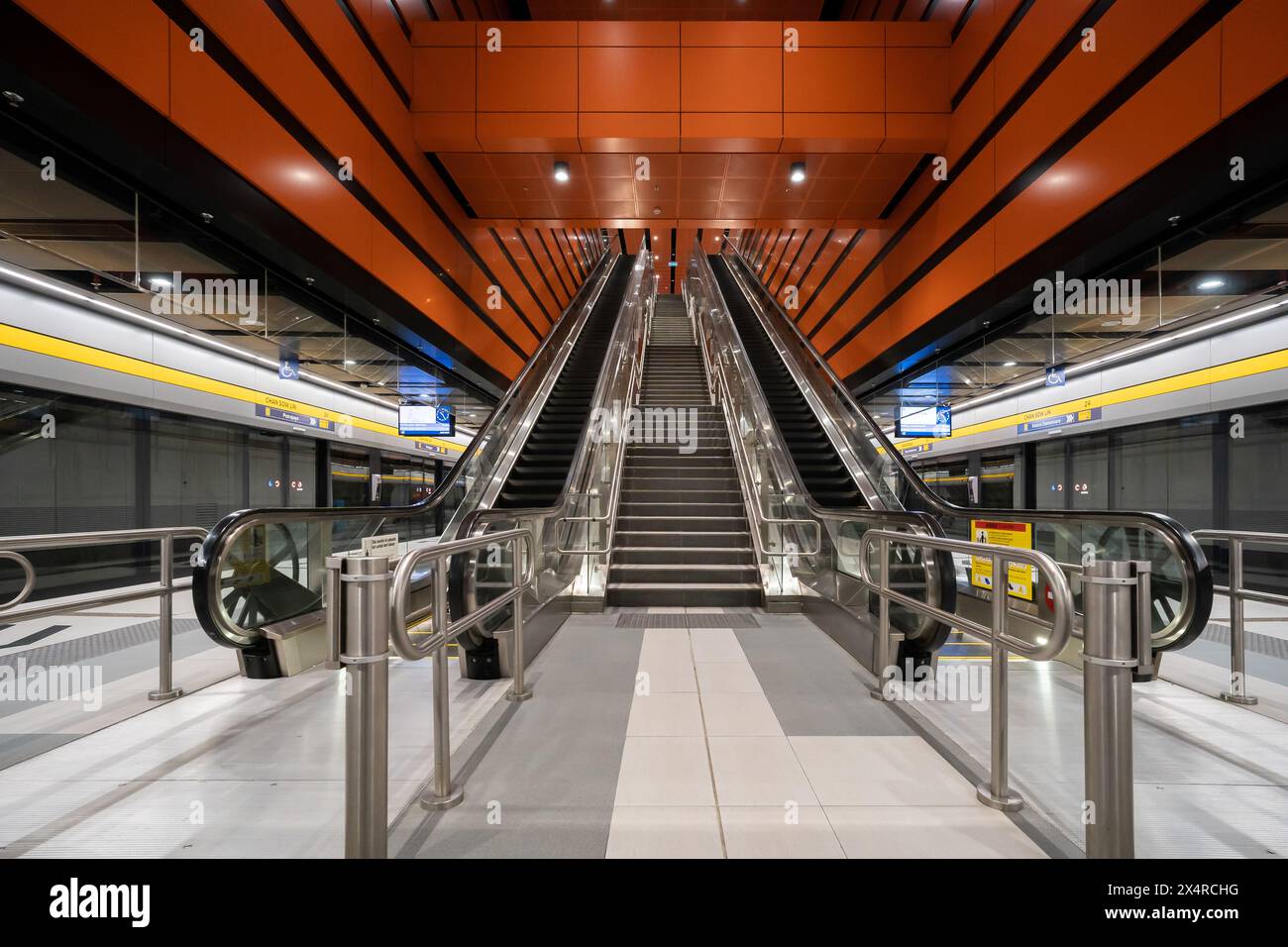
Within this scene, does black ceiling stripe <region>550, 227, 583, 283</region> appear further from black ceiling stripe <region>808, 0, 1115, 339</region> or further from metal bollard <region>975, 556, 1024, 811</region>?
metal bollard <region>975, 556, 1024, 811</region>

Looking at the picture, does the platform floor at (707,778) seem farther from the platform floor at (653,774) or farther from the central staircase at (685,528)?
the central staircase at (685,528)

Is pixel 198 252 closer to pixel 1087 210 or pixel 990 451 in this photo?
pixel 1087 210

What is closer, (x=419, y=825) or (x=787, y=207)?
(x=419, y=825)

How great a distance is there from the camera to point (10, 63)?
289 cm

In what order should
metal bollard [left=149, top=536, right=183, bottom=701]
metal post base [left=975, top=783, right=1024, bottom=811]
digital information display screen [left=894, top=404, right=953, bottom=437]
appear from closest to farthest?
metal post base [left=975, top=783, right=1024, bottom=811], metal bollard [left=149, top=536, right=183, bottom=701], digital information display screen [left=894, top=404, right=953, bottom=437]

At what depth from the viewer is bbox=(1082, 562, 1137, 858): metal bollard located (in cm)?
145

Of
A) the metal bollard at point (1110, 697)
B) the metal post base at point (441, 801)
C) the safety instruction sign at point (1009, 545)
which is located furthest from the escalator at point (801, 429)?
the metal post base at point (441, 801)

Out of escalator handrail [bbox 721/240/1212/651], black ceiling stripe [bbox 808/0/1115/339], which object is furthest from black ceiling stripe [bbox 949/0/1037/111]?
escalator handrail [bbox 721/240/1212/651]

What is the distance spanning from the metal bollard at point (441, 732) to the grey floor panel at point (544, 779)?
0.04 m

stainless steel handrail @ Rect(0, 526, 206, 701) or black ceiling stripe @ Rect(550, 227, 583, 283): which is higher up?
black ceiling stripe @ Rect(550, 227, 583, 283)

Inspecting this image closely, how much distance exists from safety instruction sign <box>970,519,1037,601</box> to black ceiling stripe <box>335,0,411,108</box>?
7944 mm

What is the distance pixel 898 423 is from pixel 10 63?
11437 millimetres

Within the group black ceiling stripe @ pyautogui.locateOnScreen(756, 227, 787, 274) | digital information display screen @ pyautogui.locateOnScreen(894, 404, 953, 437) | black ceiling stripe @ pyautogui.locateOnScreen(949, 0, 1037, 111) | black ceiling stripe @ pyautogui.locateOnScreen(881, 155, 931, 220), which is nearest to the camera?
black ceiling stripe @ pyautogui.locateOnScreen(949, 0, 1037, 111)
